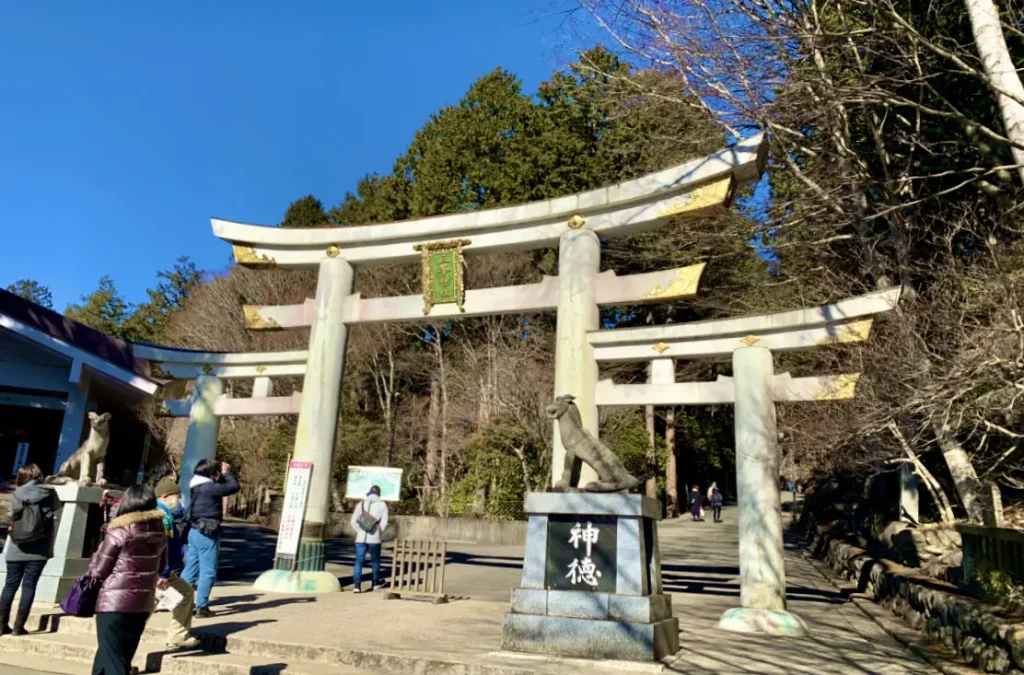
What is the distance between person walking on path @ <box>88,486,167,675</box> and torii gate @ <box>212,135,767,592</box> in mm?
5417

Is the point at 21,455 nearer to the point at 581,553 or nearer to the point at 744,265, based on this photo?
the point at 581,553

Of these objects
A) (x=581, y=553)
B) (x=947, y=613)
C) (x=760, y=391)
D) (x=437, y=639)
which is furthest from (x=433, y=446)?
(x=947, y=613)

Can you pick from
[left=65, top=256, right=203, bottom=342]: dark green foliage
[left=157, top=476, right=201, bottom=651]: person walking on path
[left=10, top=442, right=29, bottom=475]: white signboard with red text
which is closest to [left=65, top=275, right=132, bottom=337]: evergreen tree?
[left=65, top=256, right=203, bottom=342]: dark green foliage

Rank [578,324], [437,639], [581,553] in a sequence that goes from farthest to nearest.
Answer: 1. [578,324]
2. [437,639]
3. [581,553]

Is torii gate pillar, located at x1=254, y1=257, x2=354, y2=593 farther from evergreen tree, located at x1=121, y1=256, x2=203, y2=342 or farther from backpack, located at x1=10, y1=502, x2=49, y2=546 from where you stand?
evergreen tree, located at x1=121, y1=256, x2=203, y2=342

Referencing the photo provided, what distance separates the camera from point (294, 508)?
10141 millimetres

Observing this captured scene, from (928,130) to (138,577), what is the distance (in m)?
12.7

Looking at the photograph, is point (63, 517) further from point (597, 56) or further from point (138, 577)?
point (597, 56)

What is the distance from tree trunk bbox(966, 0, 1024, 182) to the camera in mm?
6918

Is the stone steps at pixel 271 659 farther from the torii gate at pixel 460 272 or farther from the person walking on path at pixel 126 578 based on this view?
the torii gate at pixel 460 272

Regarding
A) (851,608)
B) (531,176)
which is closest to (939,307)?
(851,608)

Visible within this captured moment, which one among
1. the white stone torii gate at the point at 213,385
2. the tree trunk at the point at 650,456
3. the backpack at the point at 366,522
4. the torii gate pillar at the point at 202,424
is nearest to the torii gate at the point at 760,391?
the backpack at the point at 366,522

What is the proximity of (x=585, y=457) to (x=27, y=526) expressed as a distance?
17.5ft

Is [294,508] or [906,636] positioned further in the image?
[294,508]
